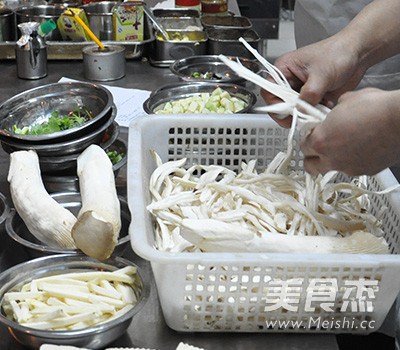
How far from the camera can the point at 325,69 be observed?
1729mm

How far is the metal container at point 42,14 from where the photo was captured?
11.3ft

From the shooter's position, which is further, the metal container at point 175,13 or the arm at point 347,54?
the metal container at point 175,13

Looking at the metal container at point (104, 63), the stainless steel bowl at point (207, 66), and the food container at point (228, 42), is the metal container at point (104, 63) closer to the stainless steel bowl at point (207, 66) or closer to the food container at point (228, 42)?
the stainless steel bowl at point (207, 66)

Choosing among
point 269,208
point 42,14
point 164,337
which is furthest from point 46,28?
point 164,337

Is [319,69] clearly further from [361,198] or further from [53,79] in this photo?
[53,79]

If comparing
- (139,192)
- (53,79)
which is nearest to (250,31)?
(53,79)

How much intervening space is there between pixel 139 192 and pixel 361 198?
0.72m

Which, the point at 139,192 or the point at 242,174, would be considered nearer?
the point at 139,192

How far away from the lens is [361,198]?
70.6 inches

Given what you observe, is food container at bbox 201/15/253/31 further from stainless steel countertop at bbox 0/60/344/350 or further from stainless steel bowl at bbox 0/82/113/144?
stainless steel countertop at bbox 0/60/344/350

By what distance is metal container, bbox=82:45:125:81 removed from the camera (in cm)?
311

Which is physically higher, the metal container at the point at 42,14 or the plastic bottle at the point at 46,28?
the plastic bottle at the point at 46,28

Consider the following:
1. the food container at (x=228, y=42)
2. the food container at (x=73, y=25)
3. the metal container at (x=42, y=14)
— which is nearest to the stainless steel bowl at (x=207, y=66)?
the food container at (x=228, y=42)

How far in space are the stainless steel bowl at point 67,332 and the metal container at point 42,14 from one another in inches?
90.7
